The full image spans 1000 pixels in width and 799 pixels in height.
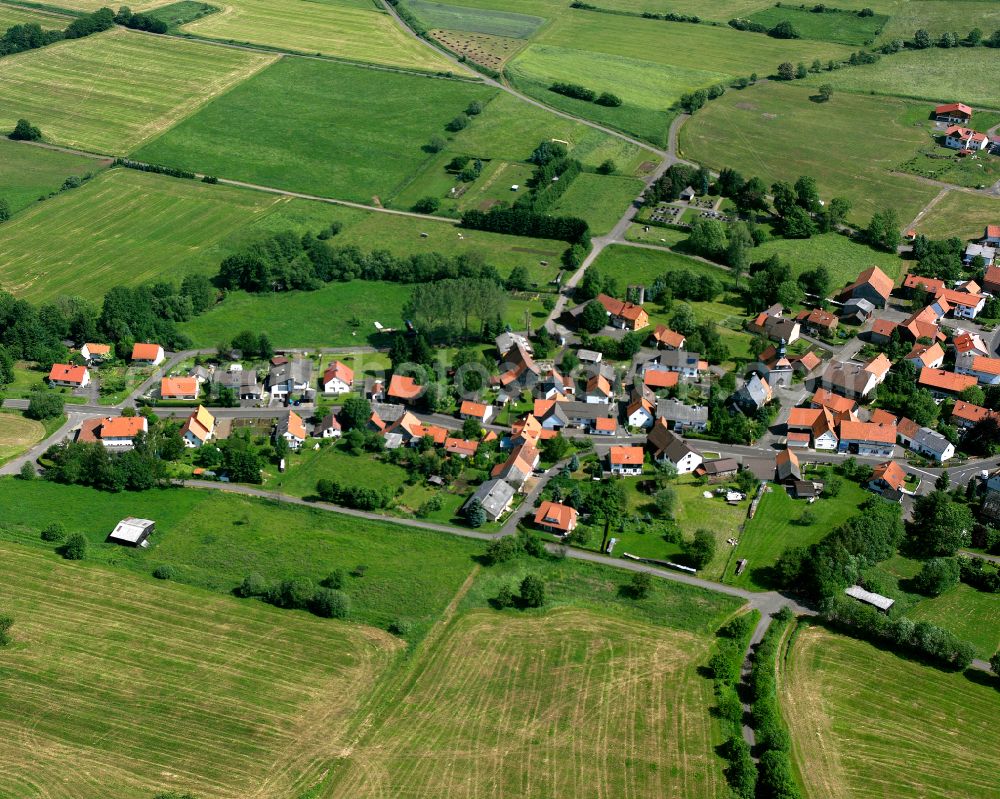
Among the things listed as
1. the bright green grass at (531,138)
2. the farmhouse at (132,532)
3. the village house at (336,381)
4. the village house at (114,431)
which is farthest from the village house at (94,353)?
the bright green grass at (531,138)

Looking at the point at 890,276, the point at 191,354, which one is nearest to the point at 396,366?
the point at 191,354

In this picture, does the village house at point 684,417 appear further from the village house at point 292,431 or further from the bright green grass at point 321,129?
the bright green grass at point 321,129

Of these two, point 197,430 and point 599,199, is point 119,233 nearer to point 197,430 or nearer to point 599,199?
point 197,430

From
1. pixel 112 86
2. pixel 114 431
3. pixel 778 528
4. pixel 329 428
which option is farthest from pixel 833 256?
Answer: pixel 112 86

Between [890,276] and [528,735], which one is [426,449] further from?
[890,276]

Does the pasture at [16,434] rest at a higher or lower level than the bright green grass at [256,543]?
higher

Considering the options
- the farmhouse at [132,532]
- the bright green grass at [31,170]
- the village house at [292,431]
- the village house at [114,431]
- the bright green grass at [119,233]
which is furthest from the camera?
the bright green grass at [31,170]

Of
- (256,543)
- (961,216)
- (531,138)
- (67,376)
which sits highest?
(531,138)

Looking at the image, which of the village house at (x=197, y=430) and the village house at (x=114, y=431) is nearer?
the village house at (x=114, y=431)
